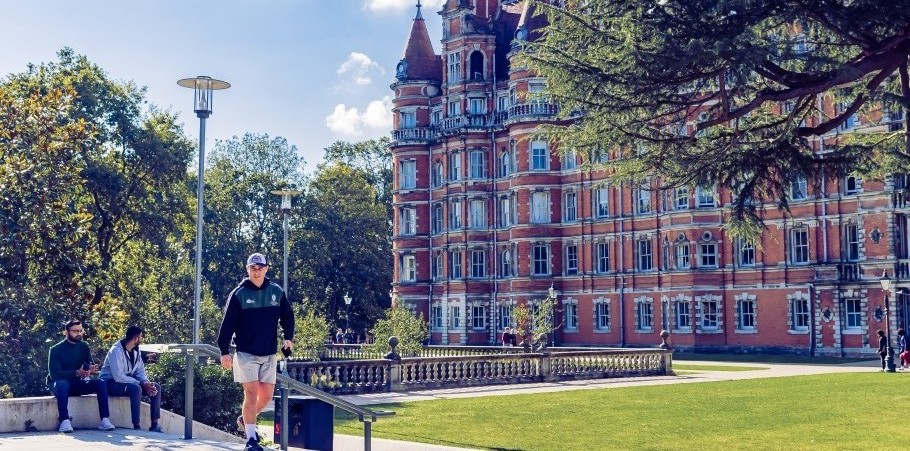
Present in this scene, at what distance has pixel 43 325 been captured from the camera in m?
20.2

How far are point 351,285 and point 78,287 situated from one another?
57845 mm

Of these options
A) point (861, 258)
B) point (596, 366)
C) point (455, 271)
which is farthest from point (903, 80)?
point (455, 271)

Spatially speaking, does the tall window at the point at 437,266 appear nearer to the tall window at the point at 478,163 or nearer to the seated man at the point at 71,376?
the tall window at the point at 478,163

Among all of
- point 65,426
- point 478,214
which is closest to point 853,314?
point 478,214

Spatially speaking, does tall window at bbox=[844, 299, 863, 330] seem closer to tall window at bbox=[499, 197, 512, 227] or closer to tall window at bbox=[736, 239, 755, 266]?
tall window at bbox=[736, 239, 755, 266]

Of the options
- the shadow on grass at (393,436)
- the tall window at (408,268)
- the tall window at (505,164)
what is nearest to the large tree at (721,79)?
the shadow on grass at (393,436)

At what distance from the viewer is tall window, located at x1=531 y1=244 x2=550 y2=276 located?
216ft

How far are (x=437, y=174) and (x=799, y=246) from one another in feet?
82.2

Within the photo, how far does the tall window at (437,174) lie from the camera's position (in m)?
71.9

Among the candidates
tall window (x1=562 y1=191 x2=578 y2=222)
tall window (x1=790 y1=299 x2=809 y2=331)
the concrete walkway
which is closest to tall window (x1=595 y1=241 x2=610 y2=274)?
tall window (x1=562 y1=191 x2=578 y2=222)

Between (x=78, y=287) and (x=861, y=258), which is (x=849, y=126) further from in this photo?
(x=78, y=287)

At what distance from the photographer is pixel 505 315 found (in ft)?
222

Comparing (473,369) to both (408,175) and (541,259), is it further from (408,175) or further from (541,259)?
(408,175)

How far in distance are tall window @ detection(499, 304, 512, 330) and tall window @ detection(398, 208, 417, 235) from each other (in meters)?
9.07
